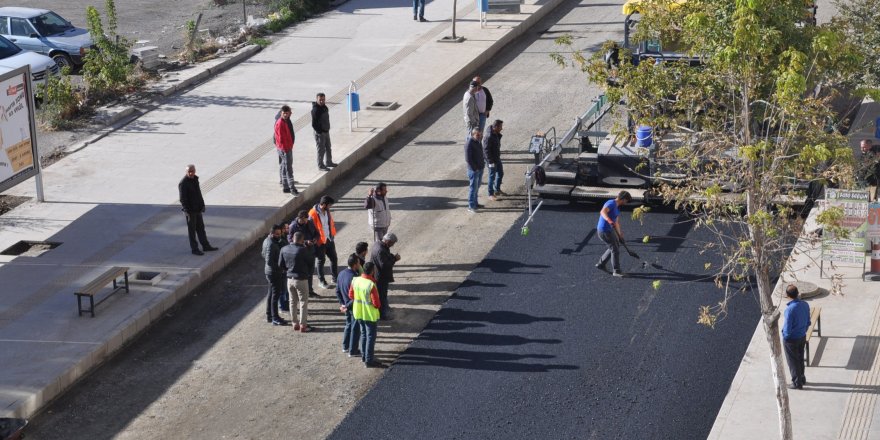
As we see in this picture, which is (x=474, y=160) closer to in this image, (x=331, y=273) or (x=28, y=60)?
(x=331, y=273)

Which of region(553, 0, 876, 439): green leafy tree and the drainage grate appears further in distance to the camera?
the drainage grate

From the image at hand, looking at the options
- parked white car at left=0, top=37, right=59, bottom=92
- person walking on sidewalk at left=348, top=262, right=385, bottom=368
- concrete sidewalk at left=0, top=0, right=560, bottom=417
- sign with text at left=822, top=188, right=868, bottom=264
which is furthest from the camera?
parked white car at left=0, top=37, right=59, bottom=92

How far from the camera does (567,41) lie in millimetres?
16547

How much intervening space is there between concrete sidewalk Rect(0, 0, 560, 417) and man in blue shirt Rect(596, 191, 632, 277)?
5.89m

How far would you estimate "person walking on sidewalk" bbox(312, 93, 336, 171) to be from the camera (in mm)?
23797

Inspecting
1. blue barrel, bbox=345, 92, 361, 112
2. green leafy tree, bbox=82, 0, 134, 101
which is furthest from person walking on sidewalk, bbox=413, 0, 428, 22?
blue barrel, bbox=345, 92, 361, 112

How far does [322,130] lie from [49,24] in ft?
36.7

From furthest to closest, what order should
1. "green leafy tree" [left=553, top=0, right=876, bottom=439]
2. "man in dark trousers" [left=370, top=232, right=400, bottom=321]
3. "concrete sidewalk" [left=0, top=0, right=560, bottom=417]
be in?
"man in dark trousers" [left=370, top=232, right=400, bottom=321], "concrete sidewalk" [left=0, top=0, right=560, bottom=417], "green leafy tree" [left=553, top=0, right=876, bottom=439]

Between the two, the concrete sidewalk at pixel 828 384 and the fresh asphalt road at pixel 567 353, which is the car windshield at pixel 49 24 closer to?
the fresh asphalt road at pixel 567 353

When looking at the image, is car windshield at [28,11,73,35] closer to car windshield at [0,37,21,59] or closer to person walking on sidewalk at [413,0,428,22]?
car windshield at [0,37,21,59]

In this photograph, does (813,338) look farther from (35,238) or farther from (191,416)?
(35,238)

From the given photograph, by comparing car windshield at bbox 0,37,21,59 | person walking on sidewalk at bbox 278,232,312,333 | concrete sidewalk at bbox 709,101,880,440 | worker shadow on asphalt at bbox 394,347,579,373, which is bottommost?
worker shadow on asphalt at bbox 394,347,579,373

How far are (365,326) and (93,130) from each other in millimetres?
12138

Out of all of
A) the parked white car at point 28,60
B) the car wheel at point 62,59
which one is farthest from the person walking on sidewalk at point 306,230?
the car wheel at point 62,59
